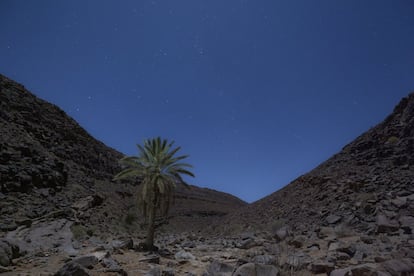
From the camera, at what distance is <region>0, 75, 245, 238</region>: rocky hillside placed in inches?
919

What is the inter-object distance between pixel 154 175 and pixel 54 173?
17442 millimetres

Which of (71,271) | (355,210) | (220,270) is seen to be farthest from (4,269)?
(355,210)

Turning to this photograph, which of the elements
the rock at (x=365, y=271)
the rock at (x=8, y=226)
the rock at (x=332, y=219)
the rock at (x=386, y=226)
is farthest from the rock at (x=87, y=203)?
the rock at (x=365, y=271)

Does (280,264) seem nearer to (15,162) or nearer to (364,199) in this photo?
(364,199)

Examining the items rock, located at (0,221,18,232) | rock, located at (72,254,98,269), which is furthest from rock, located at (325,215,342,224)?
rock, located at (0,221,18,232)

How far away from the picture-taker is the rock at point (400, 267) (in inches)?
278

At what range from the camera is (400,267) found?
23.7 feet

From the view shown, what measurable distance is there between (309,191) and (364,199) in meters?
9.29

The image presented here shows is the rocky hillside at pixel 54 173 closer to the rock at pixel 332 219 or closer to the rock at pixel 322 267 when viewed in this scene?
the rock at pixel 332 219

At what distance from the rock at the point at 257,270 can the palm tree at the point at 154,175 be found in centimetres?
1037

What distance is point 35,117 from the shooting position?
130ft

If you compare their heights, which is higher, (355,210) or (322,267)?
(355,210)

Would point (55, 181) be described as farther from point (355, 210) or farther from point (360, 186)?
point (360, 186)

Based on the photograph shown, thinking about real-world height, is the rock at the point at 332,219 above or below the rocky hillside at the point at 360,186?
below
